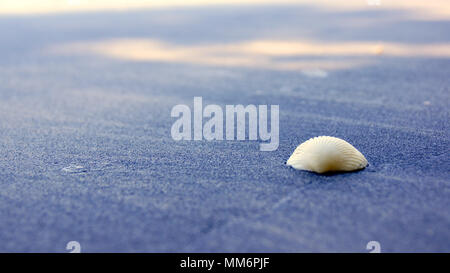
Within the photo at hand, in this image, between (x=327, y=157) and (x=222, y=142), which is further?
(x=222, y=142)

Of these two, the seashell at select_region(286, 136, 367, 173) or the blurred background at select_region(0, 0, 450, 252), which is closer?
the blurred background at select_region(0, 0, 450, 252)

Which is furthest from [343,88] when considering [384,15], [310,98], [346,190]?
[384,15]

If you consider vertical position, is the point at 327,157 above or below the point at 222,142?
below

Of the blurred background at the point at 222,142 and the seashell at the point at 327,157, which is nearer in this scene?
the blurred background at the point at 222,142
